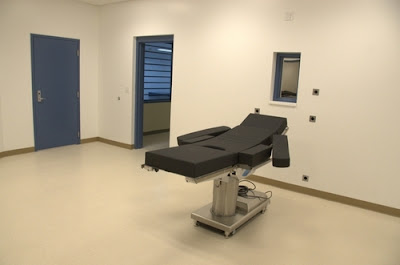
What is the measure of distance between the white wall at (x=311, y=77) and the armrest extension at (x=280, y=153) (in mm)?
1213

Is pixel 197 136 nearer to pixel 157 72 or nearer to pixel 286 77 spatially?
pixel 286 77

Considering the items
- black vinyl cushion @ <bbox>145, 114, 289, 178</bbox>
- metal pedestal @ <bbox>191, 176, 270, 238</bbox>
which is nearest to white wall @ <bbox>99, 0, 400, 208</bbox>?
black vinyl cushion @ <bbox>145, 114, 289, 178</bbox>

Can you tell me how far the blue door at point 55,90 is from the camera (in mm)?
5715

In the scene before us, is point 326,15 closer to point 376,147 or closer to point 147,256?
point 376,147

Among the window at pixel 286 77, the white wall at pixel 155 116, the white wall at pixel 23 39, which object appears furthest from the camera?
the white wall at pixel 155 116

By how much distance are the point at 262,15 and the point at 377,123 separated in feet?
6.81

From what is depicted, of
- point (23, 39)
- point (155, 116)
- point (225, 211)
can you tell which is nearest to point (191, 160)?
point (225, 211)

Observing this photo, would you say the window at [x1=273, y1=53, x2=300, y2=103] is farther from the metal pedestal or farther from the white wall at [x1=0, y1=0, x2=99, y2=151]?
the white wall at [x1=0, y1=0, x2=99, y2=151]

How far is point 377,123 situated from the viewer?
3.84 m

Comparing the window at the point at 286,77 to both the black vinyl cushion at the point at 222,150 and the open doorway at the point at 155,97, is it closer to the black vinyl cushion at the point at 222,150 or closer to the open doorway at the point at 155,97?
the black vinyl cushion at the point at 222,150

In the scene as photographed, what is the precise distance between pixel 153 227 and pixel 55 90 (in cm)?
397

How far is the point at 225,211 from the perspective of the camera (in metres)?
3.26

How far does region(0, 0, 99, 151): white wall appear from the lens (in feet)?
17.2

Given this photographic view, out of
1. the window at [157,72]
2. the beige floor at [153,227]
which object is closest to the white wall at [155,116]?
the window at [157,72]
